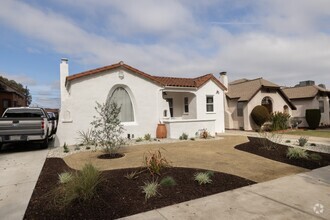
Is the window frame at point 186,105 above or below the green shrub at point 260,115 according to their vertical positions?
above

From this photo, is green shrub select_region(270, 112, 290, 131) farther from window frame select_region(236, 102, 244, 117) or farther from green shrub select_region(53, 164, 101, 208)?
green shrub select_region(53, 164, 101, 208)

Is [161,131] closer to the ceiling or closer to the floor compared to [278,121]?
closer to the floor

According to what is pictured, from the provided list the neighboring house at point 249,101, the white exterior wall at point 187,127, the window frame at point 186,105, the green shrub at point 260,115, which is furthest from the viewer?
the neighboring house at point 249,101

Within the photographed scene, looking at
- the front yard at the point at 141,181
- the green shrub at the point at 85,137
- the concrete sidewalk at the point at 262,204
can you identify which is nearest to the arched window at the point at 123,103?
the green shrub at the point at 85,137

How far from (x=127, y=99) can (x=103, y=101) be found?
172 centimetres

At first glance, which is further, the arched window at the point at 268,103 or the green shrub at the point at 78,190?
the arched window at the point at 268,103

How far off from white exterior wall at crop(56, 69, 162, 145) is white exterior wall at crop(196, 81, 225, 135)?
438 centimetres

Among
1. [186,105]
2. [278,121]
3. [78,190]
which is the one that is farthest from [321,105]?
[78,190]

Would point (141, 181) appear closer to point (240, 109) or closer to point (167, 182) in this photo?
point (167, 182)

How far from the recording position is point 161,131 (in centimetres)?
1490

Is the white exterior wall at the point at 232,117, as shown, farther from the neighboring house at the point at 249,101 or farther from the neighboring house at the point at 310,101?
the neighboring house at the point at 310,101

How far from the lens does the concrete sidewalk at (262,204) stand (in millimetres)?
3990

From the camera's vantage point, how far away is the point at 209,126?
16281 millimetres

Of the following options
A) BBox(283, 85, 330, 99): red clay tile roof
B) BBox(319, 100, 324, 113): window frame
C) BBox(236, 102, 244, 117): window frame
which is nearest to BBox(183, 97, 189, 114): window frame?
BBox(236, 102, 244, 117): window frame
